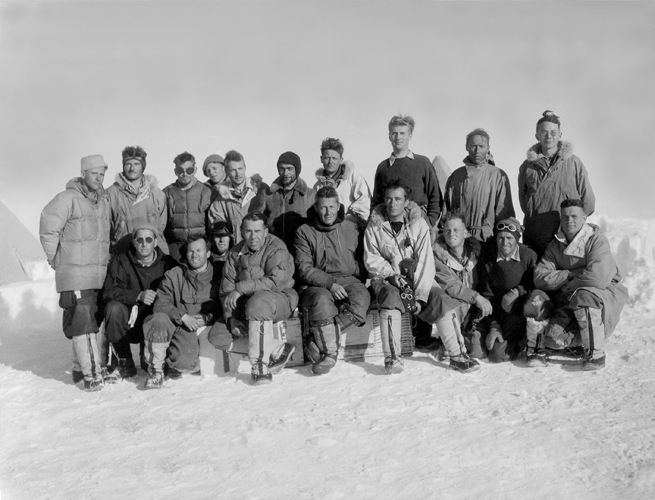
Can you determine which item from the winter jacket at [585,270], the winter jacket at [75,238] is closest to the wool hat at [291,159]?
the winter jacket at [75,238]

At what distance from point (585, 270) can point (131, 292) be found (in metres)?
3.62

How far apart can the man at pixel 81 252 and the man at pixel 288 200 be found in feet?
4.70

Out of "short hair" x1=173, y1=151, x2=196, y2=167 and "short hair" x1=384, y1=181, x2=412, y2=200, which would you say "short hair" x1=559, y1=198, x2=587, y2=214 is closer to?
"short hair" x1=384, y1=181, x2=412, y2=200

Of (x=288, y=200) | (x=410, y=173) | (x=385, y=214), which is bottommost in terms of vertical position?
(x=385, y=214)

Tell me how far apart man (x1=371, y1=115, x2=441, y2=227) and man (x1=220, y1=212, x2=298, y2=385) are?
1.12m

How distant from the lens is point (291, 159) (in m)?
5.46

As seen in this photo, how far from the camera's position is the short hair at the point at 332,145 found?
5470 millimetres

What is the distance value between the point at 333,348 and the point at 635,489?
2386 mm

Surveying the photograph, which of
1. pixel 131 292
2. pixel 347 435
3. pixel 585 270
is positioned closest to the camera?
pixel 347 435

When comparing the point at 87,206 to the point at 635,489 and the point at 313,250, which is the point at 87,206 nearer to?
the point at 313,250

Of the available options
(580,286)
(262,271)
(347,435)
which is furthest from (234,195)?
(580,286)

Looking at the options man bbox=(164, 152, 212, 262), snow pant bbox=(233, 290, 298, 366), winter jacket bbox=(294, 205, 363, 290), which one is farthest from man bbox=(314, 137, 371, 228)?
snow pant bbox=(233, 290, 298, 366)

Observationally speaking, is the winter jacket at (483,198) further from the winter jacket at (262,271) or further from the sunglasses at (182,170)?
the sunglasses at (182,170)

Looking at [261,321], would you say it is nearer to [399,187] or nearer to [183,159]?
[399,187]
